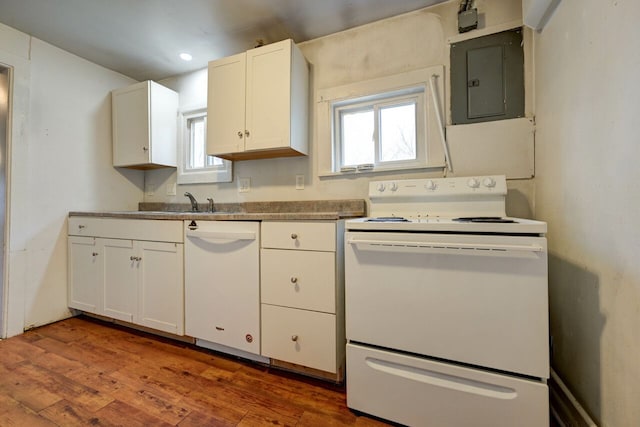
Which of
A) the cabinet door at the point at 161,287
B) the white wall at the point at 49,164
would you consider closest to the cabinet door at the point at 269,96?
the cabinet door at the point at 161,287

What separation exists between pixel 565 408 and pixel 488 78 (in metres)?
1.68

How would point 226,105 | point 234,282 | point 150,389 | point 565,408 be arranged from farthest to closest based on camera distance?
1. point 226,105
2. point 234,282
3. point 150,389
4. point 565,408

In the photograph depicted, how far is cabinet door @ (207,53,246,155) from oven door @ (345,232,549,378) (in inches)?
50.2

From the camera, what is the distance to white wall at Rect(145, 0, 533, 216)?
1538mm

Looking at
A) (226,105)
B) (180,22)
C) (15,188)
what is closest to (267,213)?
(226,105)

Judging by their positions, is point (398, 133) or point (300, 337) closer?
point (300, 337)

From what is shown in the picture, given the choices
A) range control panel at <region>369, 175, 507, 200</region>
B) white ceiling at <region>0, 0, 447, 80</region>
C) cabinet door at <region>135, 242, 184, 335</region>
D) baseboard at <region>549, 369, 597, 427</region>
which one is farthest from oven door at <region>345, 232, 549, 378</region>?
white ceiling at <region>0, 0, 447, 80</region>

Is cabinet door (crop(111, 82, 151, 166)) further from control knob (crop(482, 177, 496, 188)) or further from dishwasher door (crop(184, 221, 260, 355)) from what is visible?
control knob (crop(482, 177, 496, 188))

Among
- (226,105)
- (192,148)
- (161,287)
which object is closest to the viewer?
(161,287)

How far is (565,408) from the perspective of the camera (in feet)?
3.40

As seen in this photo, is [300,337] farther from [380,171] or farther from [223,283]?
[380,171]

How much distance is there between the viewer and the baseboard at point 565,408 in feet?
3.07

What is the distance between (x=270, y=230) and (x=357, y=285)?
1.84 feet

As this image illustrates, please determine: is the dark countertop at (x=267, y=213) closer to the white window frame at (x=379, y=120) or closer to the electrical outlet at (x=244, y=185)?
A: the electrical outlet at (x=244, y=185)
